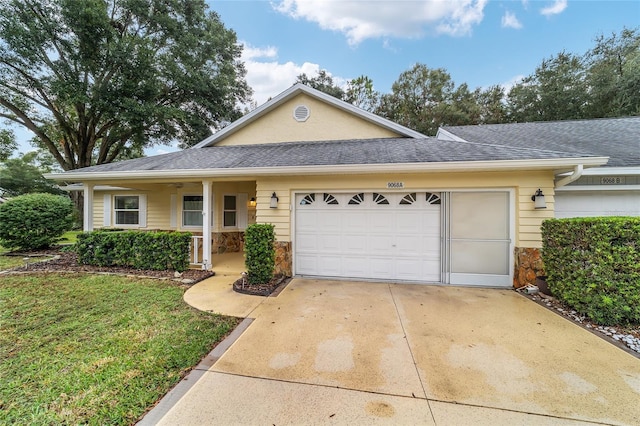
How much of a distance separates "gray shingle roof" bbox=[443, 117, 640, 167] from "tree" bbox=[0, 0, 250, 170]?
15131 millimetres

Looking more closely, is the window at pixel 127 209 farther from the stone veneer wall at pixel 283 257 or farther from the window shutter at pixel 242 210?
the stone veneer wall at pixel 283 257

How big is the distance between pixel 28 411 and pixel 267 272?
135 inches

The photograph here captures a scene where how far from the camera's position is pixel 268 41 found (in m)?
12.8

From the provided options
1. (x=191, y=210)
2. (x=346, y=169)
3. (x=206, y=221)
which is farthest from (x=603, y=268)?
(x=191, y=210)

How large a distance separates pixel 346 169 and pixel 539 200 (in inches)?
153

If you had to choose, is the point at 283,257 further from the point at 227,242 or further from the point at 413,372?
the point at 227,242

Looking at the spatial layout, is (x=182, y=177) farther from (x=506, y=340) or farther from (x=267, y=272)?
(x=506, y=340)

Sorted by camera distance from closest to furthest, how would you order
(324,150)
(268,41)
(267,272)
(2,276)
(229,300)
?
1. (229,300)
2. (267,272)
3. (2,276)
4. (324,150)
5. (268,41)

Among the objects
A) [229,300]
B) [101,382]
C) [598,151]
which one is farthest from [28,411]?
[598,151]

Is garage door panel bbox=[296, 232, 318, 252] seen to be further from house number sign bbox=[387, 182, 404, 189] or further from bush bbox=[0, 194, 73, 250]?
bush bbox=[0, 194, 73, 250]

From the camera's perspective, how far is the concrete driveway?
2.04 meters

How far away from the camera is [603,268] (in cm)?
359

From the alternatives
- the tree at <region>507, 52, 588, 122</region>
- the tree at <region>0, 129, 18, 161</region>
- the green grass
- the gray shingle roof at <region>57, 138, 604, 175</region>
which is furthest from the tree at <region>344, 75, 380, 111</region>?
the tree at <region>0, 129, 18, 161</region>

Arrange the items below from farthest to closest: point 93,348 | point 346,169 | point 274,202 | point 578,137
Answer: point 578,137, point 274,202, point 346,169, point 93,348
